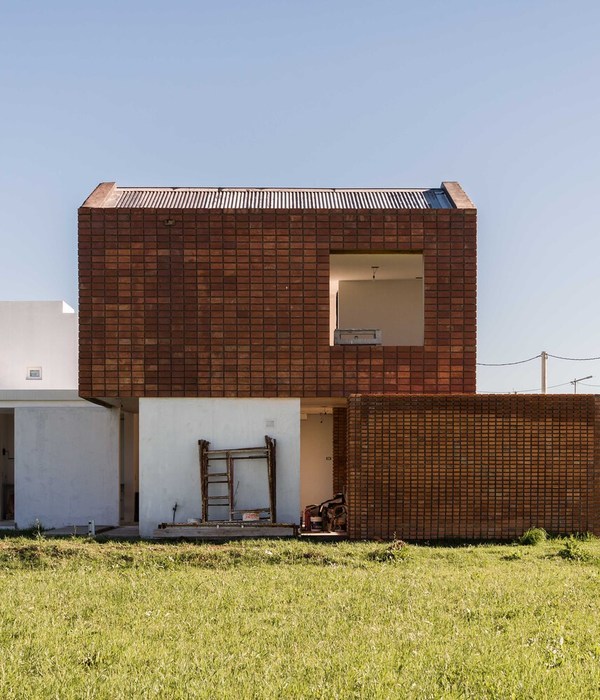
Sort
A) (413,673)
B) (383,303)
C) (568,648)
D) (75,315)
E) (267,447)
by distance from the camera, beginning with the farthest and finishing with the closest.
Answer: (75,315) < (383,303) < (267,447) < (568,648) < (413,673)

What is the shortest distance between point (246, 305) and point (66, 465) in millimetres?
5865

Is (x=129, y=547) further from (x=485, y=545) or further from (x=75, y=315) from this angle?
(x=75, y=315)

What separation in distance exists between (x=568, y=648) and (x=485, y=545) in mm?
7564

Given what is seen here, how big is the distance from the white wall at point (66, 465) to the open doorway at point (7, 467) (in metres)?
2.88

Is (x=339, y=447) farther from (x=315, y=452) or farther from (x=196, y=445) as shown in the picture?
(x=196, y=445)

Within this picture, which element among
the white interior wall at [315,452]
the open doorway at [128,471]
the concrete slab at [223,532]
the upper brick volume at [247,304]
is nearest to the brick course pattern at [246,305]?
the upper brick volume at [247,304]

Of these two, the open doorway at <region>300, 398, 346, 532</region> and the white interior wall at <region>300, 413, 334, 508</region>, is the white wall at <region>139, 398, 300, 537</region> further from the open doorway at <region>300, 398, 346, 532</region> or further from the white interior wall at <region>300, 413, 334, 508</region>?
the white interior wall at <region>300, 413, 334, 508</region>

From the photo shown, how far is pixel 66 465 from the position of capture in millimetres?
20125

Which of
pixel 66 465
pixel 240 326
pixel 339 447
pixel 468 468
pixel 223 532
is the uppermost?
pixel 240 326

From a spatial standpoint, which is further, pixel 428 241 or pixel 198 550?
pixel 428 241

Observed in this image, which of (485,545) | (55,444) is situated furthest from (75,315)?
(485,545)

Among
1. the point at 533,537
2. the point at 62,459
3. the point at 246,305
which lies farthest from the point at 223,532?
the point at 533,537

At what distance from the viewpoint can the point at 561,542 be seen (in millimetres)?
16141

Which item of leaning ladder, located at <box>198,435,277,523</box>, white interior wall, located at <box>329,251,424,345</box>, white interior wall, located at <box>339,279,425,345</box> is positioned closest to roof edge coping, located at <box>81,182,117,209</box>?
white interior wall, located at <box>329,251,424,345</box>
